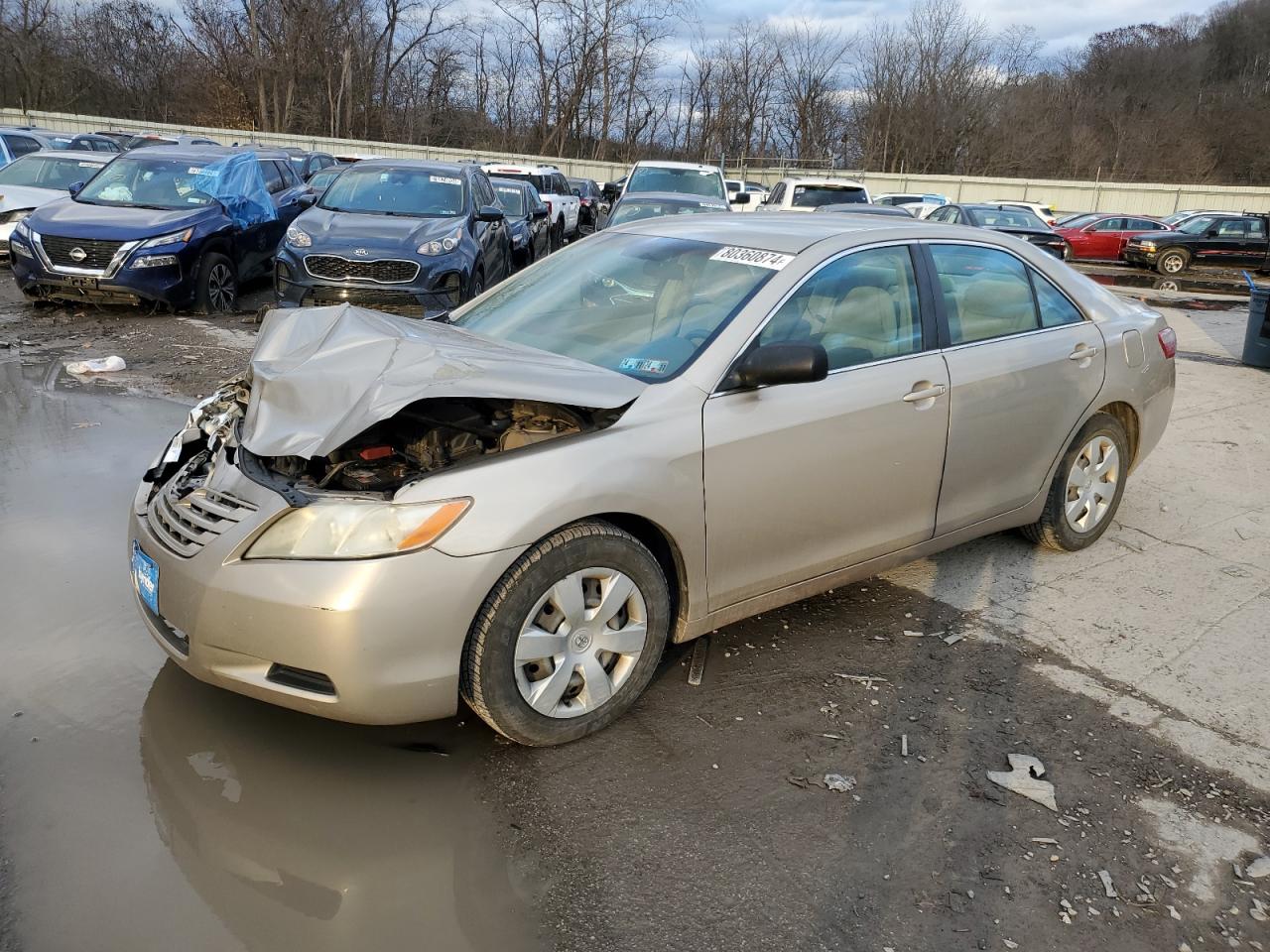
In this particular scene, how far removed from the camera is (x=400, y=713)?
112 inches

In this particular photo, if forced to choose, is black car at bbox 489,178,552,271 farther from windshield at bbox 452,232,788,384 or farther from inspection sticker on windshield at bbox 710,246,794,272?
inspection sticker on windshield at bbox 710,246,794,272

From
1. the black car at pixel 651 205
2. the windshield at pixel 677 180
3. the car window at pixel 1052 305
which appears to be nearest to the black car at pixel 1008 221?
the windshield at pixel 677 180

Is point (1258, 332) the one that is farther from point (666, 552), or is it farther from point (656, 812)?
point (656, 812)

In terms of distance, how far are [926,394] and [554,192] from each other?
18.7m

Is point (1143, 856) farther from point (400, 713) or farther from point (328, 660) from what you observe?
point (328, 660)

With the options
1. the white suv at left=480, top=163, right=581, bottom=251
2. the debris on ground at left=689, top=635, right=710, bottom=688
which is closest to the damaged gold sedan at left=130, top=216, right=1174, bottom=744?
the debris on ground at left=689, top=635, right=710, bottom=688

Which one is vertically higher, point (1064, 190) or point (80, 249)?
point (1064, 190)

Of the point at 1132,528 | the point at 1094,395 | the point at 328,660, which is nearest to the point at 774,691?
the point at 328,660

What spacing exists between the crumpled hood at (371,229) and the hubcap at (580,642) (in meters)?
7.24

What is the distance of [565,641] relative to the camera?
3.05 m

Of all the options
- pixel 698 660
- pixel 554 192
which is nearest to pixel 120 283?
pixel 698 660

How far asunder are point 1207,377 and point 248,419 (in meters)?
9.76

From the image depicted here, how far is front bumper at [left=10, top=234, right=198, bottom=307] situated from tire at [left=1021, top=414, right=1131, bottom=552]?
900 cm

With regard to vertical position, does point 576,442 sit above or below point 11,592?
above
